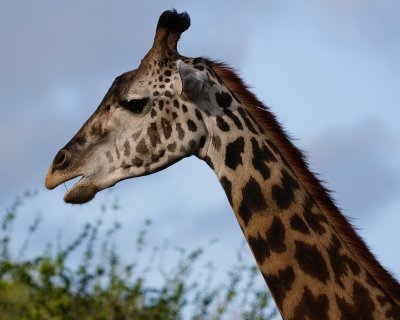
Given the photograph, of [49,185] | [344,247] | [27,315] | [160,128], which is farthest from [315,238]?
[27,315]

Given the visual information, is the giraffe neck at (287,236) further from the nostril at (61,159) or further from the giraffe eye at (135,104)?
the nostril at (61,159)

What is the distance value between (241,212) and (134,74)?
146 cm

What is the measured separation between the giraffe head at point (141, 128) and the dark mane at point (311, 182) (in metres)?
0.16

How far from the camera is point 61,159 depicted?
8.94m

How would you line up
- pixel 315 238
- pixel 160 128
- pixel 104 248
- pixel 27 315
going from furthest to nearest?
pixel 104 248
pixel 27 315
pixel 160 128
pixel 315 238

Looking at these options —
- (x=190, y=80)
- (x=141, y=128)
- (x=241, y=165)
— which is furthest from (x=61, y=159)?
(x=241, y=165)

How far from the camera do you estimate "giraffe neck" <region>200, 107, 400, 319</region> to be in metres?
7.92

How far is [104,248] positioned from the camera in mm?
12070

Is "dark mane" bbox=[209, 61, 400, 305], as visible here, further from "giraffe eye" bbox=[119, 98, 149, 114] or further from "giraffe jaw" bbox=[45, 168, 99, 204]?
"giraffe jaw" bbox=[45, 168, 99, 204]

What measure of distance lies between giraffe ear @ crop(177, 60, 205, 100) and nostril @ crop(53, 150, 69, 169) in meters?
1.00

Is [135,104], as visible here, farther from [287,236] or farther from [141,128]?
[287,236]

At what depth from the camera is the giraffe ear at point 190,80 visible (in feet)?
28.0

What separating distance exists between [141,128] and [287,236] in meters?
1.40

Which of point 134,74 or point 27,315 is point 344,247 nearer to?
point 134,74
